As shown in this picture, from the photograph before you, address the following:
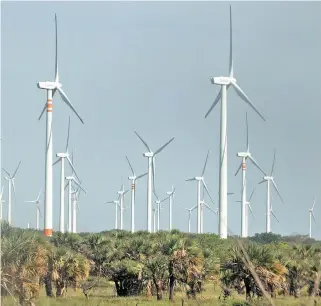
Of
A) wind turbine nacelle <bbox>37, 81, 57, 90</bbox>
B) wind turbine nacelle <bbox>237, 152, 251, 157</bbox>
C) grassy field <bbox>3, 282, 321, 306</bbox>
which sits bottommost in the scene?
grassy field <bbox>3, 282, 321, 306</bbox>

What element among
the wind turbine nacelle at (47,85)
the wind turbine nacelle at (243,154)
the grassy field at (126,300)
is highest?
the wind turbine nacelle at (47,85)

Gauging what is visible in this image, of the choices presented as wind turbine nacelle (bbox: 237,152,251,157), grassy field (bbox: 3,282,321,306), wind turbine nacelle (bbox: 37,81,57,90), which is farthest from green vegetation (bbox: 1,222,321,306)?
wind turbine nacelle (bbox: 237,152,251,157)

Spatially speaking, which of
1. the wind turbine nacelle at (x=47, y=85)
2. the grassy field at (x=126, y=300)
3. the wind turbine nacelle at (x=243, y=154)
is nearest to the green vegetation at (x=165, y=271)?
the grassy field at (x=126, y=300)

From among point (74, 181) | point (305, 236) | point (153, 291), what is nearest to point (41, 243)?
point (153, 291)

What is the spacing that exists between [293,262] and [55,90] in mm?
25373

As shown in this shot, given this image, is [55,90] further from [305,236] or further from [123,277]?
[305,236]

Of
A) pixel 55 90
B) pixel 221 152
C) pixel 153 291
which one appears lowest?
pixel 153 291

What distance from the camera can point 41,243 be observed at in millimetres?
29031

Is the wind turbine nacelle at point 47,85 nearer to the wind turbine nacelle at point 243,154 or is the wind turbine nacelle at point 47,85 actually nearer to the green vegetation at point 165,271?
the green vegetation at point 165,271

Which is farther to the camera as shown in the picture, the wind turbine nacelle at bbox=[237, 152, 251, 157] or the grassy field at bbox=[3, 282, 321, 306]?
the wind turbine nacelle at bbox=[237, 152, 251, 157]

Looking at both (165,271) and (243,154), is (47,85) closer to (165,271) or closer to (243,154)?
(165,271)

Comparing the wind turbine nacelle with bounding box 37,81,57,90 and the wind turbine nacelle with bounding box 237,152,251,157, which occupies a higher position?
the wind turbine nacelle with bounding box 37,81,57,90

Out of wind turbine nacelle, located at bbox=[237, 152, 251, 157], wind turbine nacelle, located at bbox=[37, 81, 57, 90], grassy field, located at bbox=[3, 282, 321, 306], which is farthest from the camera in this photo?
wind turbine nacelle, located at bbox=[237, 152, 251, 157]

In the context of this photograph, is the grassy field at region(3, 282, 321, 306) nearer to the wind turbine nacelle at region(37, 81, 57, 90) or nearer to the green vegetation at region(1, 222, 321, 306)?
the green vegetation at region(1, 222, 321, 306)
